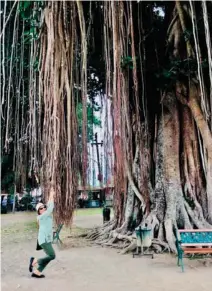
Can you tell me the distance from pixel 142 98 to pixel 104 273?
230cm

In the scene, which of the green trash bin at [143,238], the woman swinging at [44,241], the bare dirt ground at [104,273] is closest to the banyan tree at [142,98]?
the green trash bin at [143,238]

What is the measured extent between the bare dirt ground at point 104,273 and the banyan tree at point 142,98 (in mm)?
675

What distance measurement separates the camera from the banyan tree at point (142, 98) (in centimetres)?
321

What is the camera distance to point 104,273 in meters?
4.09

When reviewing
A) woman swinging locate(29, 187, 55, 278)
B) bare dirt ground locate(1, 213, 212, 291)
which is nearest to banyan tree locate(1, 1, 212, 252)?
woman swinging locate(29, 187, 55, 278)

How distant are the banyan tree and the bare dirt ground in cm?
68

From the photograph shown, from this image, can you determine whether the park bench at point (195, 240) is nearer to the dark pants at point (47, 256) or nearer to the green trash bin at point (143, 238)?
the green trash bin at point (143, 238)

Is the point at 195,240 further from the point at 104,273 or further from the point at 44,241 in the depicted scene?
the point at 44,241

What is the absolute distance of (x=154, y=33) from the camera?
567cm

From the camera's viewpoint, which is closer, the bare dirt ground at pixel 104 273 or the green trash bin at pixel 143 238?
the bare dirt ground at pixel 104 273

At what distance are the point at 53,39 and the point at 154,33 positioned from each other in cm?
303

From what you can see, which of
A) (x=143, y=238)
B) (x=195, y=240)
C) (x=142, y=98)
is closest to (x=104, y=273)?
(x=143, y=238)

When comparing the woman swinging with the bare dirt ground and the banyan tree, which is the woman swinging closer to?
the bare dirt ground

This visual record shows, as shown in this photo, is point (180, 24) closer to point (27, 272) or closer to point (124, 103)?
point (124, 103)
